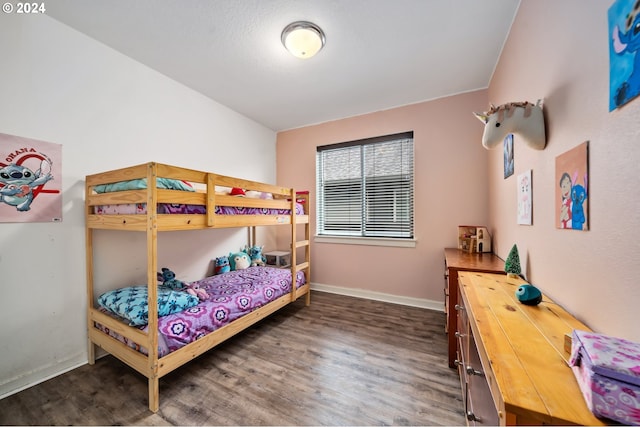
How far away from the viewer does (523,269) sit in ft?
4.90

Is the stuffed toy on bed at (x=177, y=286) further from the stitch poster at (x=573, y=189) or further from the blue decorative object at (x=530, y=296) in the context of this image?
the stitch poster at (x=573, y=189)

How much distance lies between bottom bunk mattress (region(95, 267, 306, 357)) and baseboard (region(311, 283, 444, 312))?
26.7 inches

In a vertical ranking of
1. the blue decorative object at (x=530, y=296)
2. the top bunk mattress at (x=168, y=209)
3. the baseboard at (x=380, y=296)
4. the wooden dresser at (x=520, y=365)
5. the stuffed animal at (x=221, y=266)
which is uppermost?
the top bunk mattress at (x=168, y=209)

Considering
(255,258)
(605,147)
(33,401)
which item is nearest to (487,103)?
(605,147)

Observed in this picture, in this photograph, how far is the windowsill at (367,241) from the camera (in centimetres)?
292

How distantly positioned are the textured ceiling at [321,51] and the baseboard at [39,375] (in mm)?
2472

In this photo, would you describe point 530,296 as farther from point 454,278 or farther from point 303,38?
point 303,38

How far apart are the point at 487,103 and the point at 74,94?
3777 millimetres

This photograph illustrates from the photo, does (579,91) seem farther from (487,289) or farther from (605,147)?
(487,289)

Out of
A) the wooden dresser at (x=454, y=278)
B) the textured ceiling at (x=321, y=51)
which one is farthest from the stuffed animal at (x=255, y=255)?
the wooden dresser at (x=454, y=278)

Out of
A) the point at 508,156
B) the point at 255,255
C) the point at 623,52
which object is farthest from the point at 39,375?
the point at 508,156

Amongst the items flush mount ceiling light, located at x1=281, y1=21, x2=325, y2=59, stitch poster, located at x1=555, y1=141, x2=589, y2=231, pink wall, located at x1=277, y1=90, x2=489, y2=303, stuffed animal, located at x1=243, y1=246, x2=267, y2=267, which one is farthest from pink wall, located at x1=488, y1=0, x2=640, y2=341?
stuffed animal, located at x1=243, y1=246, x2=267, y2=267

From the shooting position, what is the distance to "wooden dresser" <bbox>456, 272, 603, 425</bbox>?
51 cm

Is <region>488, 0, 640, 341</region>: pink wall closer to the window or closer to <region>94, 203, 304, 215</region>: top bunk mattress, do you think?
the window
